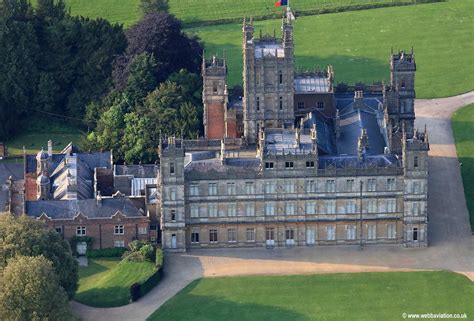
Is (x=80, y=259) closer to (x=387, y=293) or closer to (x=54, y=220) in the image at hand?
(x=54, y=220)

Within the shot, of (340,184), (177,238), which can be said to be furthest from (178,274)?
(340,184)

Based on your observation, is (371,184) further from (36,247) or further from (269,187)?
(36,247)

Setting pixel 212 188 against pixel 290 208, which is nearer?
pixel 212 188

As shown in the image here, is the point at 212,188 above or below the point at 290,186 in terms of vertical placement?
below

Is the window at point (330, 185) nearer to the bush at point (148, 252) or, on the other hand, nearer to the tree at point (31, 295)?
the bush at point (148, 252)

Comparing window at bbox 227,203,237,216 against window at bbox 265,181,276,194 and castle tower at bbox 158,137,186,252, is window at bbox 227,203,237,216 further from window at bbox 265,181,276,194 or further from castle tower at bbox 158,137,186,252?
castle tower at bbox 158,137,186,252

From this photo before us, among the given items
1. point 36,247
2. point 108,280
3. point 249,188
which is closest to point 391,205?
point 249,188
